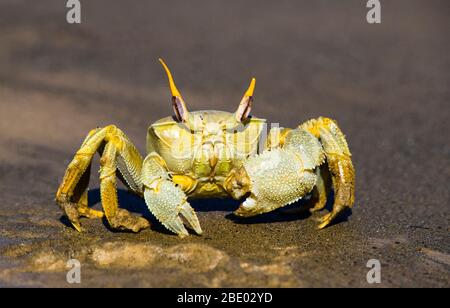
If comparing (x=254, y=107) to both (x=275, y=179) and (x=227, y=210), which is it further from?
(x=275, y=179)

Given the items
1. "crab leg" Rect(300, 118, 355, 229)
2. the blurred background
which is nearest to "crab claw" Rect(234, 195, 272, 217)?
the blurred background

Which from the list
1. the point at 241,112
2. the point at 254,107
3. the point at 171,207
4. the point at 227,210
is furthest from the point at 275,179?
the point at 254,107

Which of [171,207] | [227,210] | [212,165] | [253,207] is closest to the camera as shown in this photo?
[171,207]

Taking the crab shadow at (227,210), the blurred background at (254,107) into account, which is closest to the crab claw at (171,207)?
the blurred background at (254,107)

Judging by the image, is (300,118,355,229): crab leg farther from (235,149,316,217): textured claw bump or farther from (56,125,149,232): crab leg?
(56,125,149,232): crab leg

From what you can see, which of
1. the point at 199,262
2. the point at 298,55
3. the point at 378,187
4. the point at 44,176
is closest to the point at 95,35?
the point at 298,55

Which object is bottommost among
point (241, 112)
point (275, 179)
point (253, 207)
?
point (253, 207)
